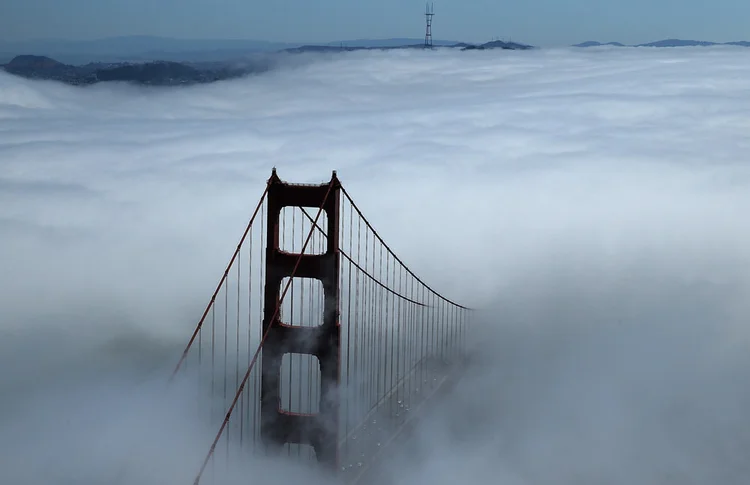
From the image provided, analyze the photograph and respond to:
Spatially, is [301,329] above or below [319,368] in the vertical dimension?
above

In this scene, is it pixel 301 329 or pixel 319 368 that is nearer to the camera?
pixel 301 329

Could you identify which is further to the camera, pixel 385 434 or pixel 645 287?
pixel 645 287

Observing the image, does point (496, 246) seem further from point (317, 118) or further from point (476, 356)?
point (317, 118)

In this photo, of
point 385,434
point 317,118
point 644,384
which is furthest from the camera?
point 317,118

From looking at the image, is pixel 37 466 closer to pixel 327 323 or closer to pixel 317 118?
pixel 327 323

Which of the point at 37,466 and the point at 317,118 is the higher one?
the point at 317,118

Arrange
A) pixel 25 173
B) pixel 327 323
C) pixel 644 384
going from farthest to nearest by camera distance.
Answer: pixel 25 173, pixel 644 384, pixel 327 323

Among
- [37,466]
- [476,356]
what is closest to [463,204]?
[476,356]

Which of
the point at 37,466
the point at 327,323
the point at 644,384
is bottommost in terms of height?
the point at 644,384
